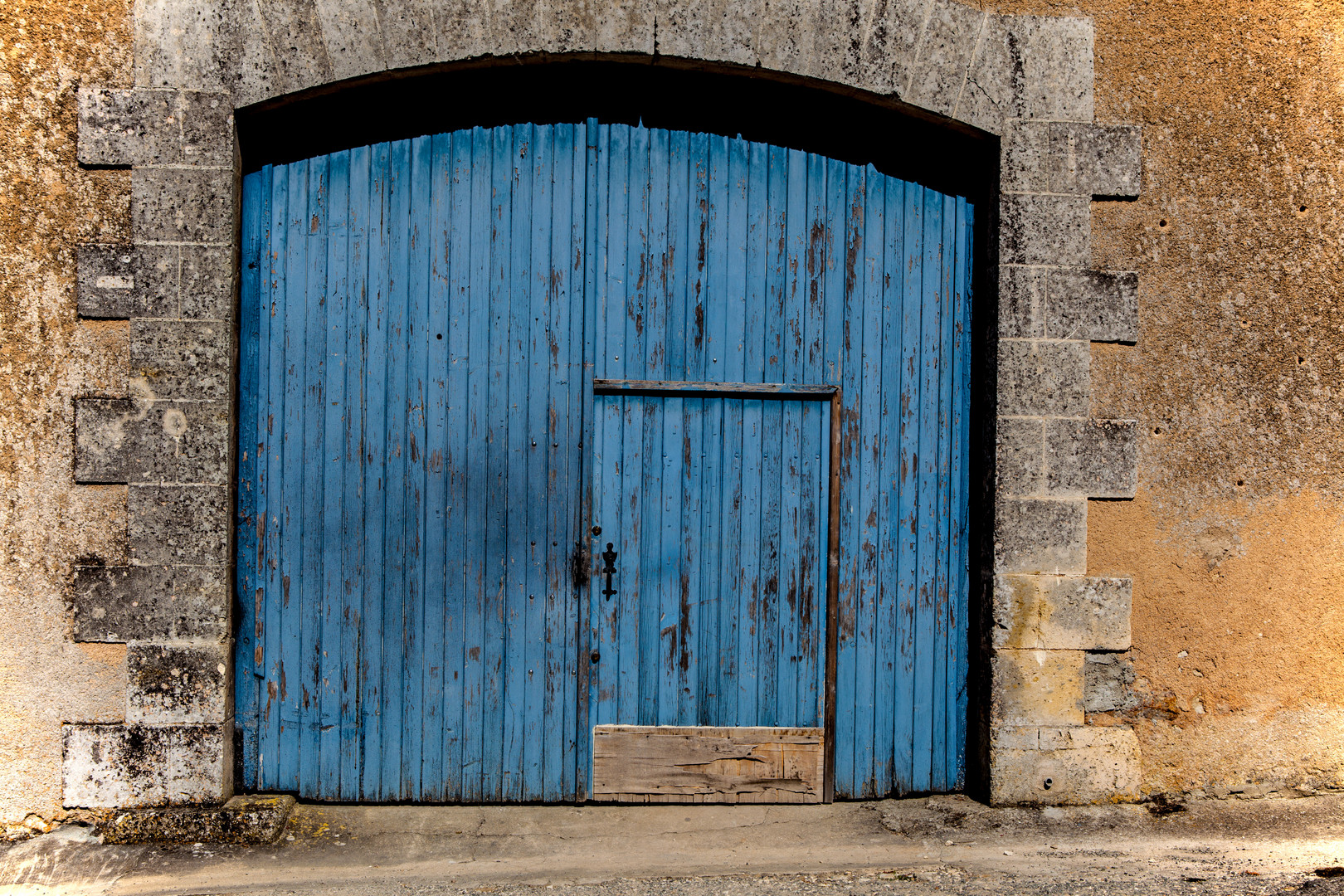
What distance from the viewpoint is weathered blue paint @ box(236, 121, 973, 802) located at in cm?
329

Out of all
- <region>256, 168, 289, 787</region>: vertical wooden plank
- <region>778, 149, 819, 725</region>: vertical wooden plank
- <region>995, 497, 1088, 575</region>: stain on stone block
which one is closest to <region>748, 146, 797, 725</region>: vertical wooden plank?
<region>778, 149, 819, 725</region>: vertical wooden plank

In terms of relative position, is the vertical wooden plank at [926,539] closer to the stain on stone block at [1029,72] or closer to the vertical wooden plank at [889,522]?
the vertical wooden plank at [889,522]

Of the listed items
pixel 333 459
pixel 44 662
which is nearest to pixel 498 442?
pixel 333 459

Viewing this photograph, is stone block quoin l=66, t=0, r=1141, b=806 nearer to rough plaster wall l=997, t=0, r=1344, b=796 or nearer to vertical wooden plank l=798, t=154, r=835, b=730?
rough plaster wall l=997, t=0, r=1344, b=796

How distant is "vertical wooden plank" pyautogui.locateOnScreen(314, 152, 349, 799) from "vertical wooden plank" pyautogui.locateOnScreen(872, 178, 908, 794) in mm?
2119

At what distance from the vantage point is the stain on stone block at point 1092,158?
3.32m

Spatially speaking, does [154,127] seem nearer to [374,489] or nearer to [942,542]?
[374,489]

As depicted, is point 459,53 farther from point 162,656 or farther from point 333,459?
point 162,656

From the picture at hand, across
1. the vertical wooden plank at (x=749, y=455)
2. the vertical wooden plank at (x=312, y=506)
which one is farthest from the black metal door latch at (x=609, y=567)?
the vertical wooden plank at (x=312, y=506)

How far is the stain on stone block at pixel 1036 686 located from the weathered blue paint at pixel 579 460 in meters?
0.19

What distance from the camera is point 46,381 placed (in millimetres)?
3088

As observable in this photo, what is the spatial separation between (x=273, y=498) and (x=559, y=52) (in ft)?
6.63

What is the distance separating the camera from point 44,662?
10.1 feet

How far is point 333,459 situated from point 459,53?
1.61 metres
